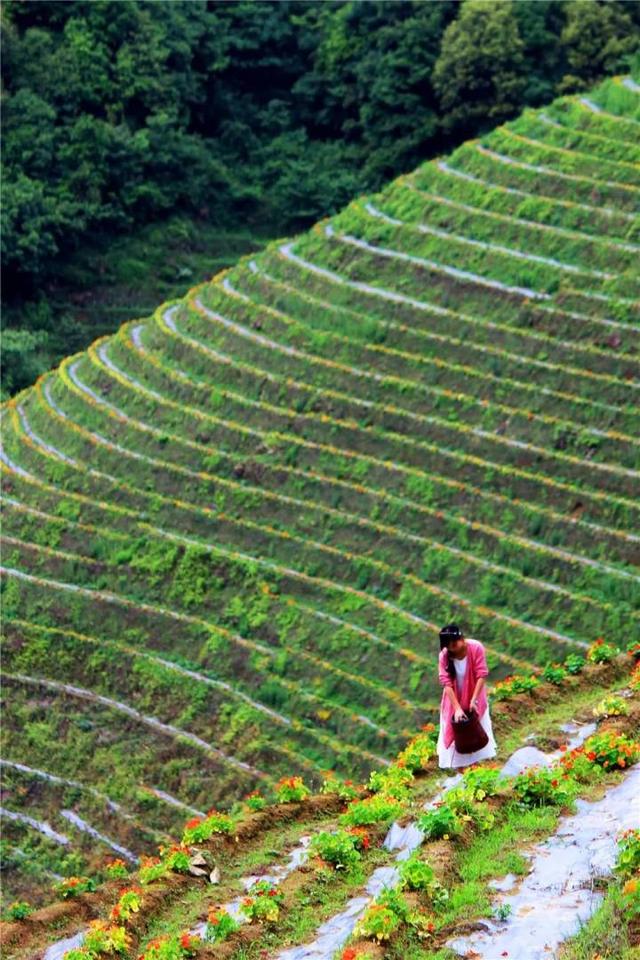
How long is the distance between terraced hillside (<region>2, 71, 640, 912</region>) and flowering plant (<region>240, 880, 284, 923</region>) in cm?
742

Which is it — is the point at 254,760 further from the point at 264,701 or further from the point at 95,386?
the point at 95,386

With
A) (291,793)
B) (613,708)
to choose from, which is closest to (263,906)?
(291,793)

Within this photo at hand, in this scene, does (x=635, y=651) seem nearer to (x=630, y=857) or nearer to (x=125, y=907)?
(x=630, y=857)

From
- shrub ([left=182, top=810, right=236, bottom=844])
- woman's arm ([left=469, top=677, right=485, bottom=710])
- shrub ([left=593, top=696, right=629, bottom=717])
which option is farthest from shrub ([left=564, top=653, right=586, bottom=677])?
shrub ([left=182, top=810, right=236, bottom=844])

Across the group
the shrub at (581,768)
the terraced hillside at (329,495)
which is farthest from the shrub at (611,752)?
the terraced hillside at (329,495)

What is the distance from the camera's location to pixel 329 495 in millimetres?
20219

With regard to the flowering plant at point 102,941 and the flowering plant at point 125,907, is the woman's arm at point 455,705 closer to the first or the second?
the flowering plant at point 125,907

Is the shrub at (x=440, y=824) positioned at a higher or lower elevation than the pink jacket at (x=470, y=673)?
lower

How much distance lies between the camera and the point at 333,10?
43844 millimetres

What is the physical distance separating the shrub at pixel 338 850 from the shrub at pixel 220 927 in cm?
99

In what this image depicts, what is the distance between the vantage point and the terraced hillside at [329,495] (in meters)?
18.2

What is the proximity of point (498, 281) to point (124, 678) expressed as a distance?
715cm

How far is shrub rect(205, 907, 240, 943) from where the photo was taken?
9383 millimetres

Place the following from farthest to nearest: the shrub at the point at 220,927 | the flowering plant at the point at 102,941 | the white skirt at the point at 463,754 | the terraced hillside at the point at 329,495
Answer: the terraced hillside at the point at 329,495 < the white skirt at the point at 463,754 < the flowering plant at the point at 102,941 < the shrub at the point at 220,927
